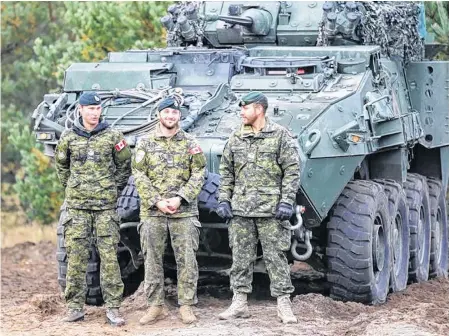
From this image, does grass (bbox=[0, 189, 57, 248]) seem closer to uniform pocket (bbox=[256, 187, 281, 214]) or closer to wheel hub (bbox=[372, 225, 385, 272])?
wheel hub (bbox=[372, 225, 385, 272])

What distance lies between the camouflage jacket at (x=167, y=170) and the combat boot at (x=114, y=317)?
819mm

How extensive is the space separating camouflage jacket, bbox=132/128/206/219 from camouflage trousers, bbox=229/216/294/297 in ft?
1.35

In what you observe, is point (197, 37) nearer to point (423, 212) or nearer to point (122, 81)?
point (122, 81)

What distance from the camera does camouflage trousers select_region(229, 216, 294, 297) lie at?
34.0ft

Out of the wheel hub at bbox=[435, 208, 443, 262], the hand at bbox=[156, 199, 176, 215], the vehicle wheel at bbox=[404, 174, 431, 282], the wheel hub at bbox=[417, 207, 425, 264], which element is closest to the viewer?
the hand at bbox=[156, 199, 176, 215]

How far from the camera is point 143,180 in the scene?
1023 centimetres

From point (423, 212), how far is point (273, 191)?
15.2 feet

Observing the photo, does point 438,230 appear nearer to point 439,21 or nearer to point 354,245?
point 439,21

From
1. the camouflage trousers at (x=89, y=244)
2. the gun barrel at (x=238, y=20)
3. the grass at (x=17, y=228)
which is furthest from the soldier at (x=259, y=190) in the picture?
the grass at (x=17, y=228)

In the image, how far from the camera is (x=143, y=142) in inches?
407

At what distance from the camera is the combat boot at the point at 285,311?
33.9 feet

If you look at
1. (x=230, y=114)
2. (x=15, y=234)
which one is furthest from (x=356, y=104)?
(x=15, y=234)

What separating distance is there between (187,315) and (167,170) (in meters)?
1.16

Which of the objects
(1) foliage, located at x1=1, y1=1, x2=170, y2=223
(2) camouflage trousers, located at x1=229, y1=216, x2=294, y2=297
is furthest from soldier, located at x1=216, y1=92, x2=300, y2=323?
(1) foliage, located at x1=1, y1=1, x2=170, y2=223
